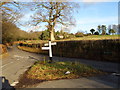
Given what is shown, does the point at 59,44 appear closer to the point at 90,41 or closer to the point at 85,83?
the point at 90,41

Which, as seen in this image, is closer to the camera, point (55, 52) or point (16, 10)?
point (16, 10)

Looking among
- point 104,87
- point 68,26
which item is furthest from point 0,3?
point 104,87

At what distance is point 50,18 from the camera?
81.4 ft

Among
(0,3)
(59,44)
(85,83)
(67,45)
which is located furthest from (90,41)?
(0,3)

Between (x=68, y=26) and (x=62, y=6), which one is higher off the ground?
(x=62, y=6)

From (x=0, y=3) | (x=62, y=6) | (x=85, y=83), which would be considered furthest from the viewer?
(x=62, y=6)

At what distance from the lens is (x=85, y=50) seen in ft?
47.2

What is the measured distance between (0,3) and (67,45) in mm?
10361

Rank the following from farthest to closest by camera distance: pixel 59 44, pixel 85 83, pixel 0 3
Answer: pixel 59 44
pixel 0 3
pixel 85 83

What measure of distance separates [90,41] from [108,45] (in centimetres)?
264

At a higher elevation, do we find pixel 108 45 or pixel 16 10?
pixel 16 10

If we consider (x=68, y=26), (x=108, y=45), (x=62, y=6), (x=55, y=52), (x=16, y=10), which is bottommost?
(x=55, y=52)

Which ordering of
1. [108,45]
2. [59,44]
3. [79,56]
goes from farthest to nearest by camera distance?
1. [59,44]
2. [79,56]
3. [108,45]

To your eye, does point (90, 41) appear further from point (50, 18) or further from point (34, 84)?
point (50, 18)
